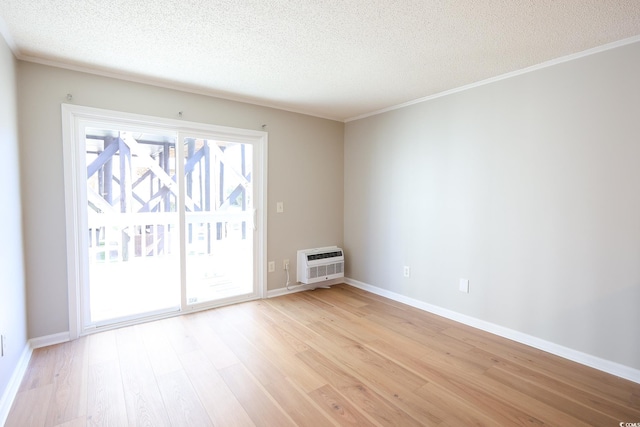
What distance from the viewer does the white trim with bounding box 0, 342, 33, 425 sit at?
5.69ft

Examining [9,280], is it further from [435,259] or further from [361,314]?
[435,259]

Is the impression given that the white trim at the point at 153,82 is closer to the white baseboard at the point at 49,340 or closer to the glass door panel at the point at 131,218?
the glass door panel at the point at 131,218

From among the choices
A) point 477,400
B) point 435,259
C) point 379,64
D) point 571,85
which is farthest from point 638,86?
point 477,400

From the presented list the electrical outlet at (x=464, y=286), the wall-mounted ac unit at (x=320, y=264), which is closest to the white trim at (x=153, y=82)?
the wall-mounted ac unit at (x=320, y=264)

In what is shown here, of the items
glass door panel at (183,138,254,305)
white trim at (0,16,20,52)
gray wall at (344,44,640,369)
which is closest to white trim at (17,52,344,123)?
white trim at (0,16,20,52)

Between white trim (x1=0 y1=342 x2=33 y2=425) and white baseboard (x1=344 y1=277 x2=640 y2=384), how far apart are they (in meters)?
3.39

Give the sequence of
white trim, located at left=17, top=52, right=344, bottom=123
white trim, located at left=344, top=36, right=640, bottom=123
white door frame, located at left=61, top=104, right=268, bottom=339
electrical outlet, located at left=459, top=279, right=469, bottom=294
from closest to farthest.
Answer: white trim, located at left=344, top=36, right=640, bottom=123 < white trim, located at left=17, top=52, right=344, bottom=123 < white door frame, located at left=61, top=104, right=268, bottom=339 < electrical outlet, located at left=459, top=279, right=469, bottom=294

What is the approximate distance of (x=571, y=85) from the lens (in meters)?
2.37

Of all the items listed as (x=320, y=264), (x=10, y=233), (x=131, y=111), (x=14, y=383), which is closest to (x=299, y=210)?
(x=320, y=264)

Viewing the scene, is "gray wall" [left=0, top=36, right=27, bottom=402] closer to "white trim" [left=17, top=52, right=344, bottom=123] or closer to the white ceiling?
"white trim" [left=17, top=52, right=344, bottom=123]

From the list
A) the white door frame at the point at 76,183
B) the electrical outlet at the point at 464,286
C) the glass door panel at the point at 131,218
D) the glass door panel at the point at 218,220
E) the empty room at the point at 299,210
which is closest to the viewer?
the empty room at the point at 299,210

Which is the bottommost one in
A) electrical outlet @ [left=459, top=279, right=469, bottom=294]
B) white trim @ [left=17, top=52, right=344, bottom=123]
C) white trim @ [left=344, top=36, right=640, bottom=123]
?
electrical outlet @ [left=459, top=279, right=469, bottom=294]

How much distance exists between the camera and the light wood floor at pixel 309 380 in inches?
69.1

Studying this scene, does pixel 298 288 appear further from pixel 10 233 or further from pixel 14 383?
pixel 10 233
